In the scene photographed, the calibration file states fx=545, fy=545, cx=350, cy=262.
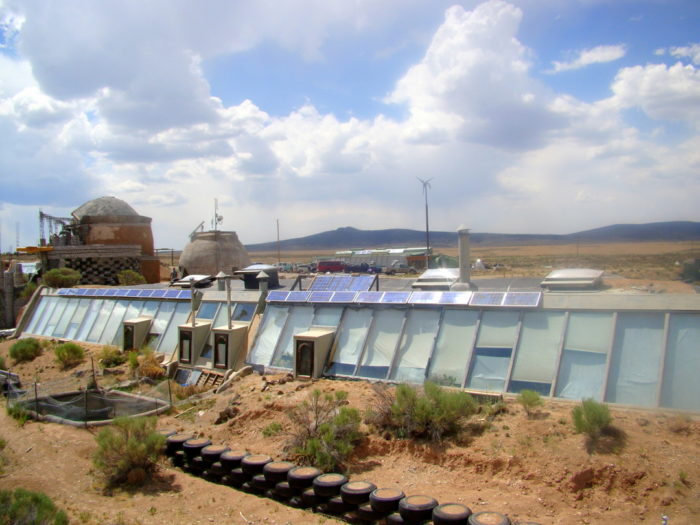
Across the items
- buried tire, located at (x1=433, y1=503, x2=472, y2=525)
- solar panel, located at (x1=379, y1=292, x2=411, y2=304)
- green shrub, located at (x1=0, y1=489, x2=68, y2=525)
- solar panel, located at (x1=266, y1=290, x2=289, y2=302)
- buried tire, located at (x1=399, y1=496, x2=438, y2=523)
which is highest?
solar panel, located at (x1=379, y1=292, x2=411, y2=304)

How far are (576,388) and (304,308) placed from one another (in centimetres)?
786

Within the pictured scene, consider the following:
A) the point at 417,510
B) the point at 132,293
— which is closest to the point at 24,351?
the point at 132,293

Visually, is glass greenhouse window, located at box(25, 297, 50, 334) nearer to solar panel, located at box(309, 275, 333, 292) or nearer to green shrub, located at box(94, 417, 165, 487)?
solar panel, located at box(309, 275, 333, 292)

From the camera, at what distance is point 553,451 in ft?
26.4

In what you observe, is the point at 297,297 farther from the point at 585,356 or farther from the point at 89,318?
the point at 89,318

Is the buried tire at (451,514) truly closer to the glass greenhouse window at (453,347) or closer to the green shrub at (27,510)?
the green shrub at (27,510)

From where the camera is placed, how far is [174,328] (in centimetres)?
1920

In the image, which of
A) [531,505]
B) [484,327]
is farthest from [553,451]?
[484,327]

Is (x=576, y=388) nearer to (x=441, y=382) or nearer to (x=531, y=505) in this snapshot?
(x=441, y=382)

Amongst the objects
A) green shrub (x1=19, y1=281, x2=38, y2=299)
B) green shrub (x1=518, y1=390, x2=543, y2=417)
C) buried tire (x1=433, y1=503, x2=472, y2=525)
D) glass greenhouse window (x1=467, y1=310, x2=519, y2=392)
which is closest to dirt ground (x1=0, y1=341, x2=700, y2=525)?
green shrub (x1=518, y1=390, x2=543, y2=417)

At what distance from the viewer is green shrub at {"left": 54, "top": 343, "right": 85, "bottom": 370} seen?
1923 cm

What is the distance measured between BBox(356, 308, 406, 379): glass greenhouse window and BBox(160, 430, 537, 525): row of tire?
14.0 ft

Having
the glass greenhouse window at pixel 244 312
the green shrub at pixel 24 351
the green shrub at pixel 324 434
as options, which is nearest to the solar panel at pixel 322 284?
the glass greenhouse window at pixel 244 312

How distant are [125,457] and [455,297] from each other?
25.6ft
